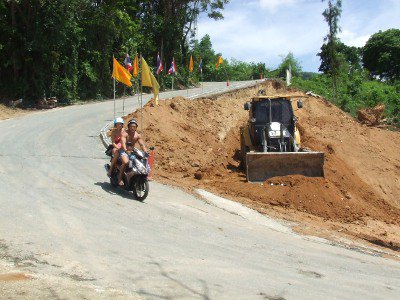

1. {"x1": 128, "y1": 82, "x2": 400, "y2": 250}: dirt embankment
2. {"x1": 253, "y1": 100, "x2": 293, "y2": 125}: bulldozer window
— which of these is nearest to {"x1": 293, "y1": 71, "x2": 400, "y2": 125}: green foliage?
{"x1": 128, "y1": 82, "x2": 400, "y2": 250}: dirt embankment

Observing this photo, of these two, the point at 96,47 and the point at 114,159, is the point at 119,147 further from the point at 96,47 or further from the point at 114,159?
the point at 96,47

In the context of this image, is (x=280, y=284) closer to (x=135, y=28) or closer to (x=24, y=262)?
(x=24, y=262)

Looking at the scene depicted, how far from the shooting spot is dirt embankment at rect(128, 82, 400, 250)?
512 inches

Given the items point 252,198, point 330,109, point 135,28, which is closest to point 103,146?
point 252,198

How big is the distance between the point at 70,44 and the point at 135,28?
839 cm

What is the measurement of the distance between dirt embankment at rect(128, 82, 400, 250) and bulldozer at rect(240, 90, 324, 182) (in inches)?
21.8

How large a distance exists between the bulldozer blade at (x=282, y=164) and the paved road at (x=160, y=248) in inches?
117

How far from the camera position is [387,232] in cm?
1249

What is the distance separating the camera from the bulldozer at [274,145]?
15.0m

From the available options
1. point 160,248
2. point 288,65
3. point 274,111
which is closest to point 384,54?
point 288,65

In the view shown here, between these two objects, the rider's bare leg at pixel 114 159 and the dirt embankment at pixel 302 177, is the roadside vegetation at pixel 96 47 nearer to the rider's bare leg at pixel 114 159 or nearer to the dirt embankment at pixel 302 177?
the dirt embankment at pixel 302 177

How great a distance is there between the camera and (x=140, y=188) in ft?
36.3

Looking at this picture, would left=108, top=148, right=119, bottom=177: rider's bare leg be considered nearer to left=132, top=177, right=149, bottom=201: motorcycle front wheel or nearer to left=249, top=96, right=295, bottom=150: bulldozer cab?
left=132, top=177, right=149, bottom=201: motorcycle front wheel

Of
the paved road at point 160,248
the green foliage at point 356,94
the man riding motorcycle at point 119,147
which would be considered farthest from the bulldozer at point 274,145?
the green foliage at point 356,94
